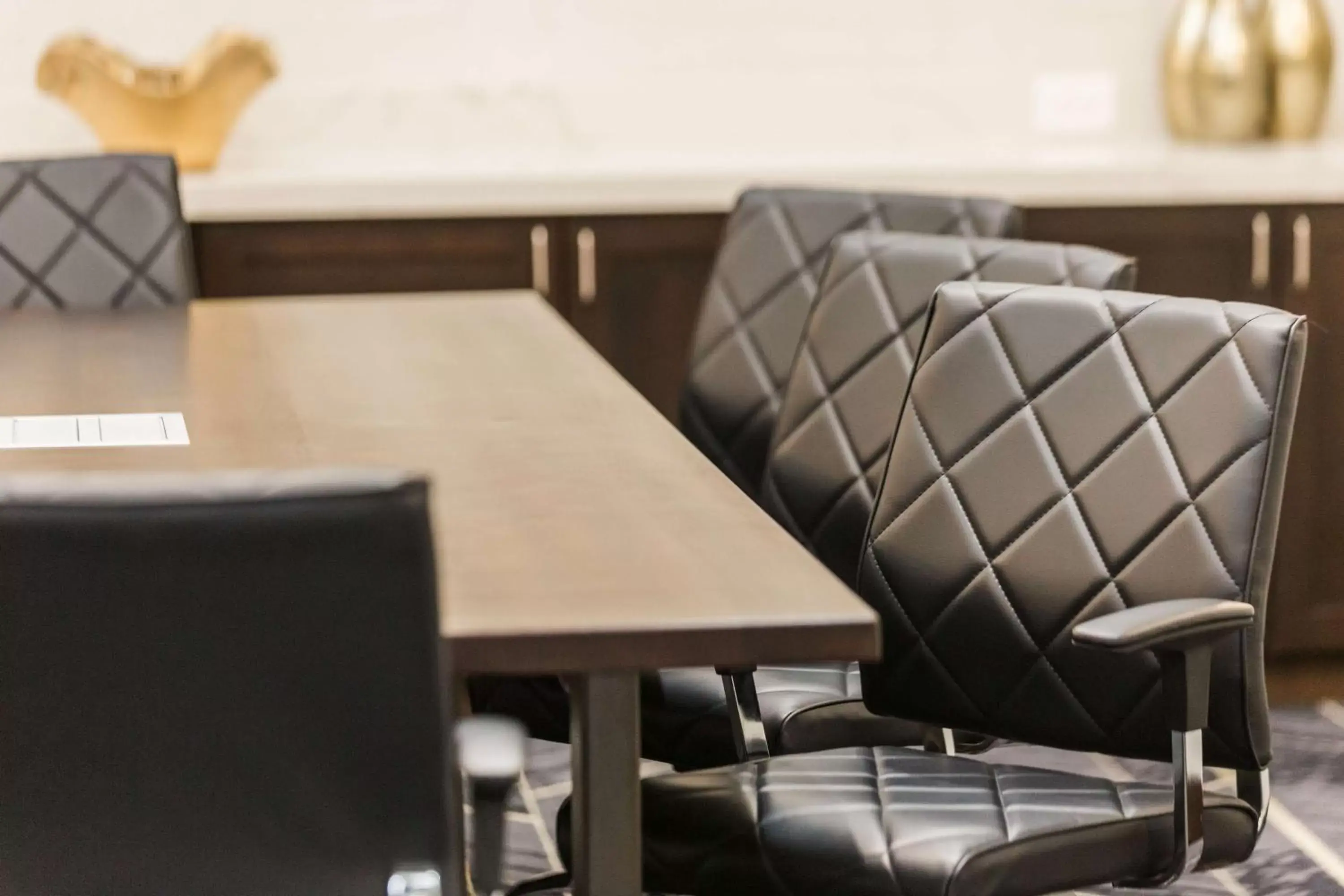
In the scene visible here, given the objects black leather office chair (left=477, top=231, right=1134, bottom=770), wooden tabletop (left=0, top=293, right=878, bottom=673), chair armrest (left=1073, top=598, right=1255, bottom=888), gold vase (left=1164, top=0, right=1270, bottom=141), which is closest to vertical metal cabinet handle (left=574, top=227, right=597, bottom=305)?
wooden tabletop (left=0, top=293, right=878, bottom=673)

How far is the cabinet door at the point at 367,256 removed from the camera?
3.33 metres

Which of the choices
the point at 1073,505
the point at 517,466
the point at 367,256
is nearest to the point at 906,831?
the point at 1073,505

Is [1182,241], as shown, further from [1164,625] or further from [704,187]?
[1164,625]

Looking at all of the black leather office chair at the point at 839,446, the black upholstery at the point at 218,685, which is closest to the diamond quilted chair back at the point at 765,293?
the black leather office chair at the point at 839,446

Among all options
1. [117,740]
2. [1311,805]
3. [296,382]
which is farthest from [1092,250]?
[117,740]

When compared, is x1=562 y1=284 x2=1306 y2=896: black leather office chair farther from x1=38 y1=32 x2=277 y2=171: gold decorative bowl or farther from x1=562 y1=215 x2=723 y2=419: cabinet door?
x1=38 y1=32 x2=277 y2=171: gold decorative bowl

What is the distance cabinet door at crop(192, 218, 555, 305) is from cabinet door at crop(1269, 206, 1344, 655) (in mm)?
1418

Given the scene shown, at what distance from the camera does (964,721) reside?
6.07 ft

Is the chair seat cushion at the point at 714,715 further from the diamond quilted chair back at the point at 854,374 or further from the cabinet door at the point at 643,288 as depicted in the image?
the cabinet door at the point at 643,288

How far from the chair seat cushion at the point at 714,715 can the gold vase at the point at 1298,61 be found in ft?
7.29

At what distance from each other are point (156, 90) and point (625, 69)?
3.36 ft

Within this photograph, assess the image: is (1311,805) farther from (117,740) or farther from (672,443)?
(117,740)

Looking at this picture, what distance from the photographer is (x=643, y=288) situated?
3414mm

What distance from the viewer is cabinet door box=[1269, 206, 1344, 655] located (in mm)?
3346
